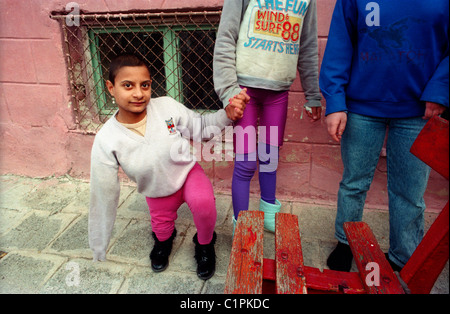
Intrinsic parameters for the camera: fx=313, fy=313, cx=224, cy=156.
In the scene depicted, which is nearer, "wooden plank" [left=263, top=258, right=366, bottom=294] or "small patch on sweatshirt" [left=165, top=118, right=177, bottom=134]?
"wooden plank" [left=263, top=258, right=366, bottom=294]

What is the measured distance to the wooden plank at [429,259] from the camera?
2.71 feet

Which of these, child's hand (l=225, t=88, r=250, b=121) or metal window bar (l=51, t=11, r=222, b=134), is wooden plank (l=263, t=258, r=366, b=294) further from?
metal window bar (l=51, t=11, r=222, b=134)

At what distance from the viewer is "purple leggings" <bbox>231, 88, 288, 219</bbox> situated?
1774 millimetres

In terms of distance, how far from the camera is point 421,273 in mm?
904

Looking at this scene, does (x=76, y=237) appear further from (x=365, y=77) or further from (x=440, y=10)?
(x=440, y=10)

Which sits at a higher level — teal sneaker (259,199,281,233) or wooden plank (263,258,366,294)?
wooden plank (263,258,366,294)

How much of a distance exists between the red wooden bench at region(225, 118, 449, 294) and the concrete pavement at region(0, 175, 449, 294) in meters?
0.68

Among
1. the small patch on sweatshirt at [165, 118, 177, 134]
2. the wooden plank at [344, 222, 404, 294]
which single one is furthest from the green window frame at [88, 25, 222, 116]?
the wooden plank at [344, 222, 404, 294]

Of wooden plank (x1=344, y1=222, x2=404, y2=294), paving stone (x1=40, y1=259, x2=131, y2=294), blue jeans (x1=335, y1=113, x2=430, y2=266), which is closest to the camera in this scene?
wooden plank (x1=344, y1=222, x2=404, y2=294)

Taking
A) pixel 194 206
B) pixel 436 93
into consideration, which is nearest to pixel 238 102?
pixel 194 206

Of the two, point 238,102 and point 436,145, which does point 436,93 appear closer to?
point 436,145

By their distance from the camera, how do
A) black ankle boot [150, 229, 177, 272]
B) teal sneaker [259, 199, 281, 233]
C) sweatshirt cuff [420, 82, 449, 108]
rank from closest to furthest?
sweatshirt cuff [420, 82, 449, 108], black ankle boot [150, 229, 177, 272], teal sneaker [259, 199, 281, 233]

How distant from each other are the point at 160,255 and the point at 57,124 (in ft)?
5.66

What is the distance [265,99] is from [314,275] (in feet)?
3.41
